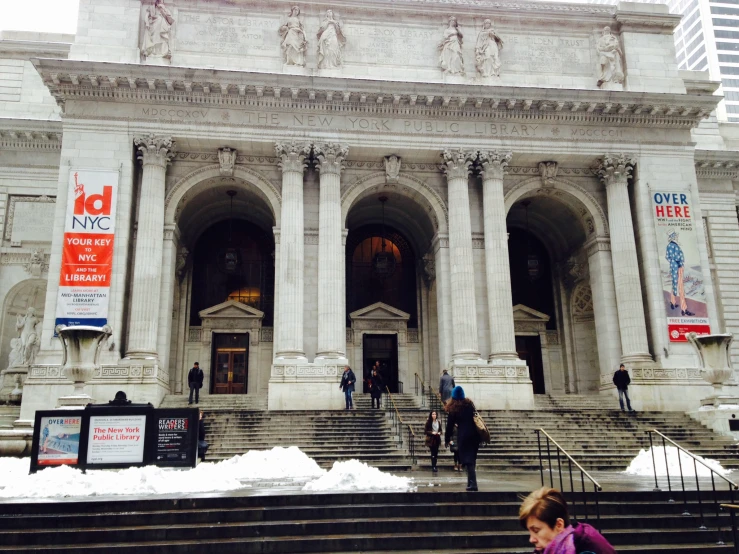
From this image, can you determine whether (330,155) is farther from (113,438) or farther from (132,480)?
(132,480)

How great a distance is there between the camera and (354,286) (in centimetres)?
3297

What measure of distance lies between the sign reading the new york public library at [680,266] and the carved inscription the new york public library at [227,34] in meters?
18.2

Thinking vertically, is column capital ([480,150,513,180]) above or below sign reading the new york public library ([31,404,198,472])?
above

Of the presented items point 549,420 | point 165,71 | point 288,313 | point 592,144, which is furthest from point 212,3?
point 549,420

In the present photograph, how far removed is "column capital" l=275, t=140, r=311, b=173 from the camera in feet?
87.1

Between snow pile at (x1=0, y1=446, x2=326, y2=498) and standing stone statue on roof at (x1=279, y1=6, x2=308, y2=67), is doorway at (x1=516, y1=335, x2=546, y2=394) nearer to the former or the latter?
standing stone statue on roof at (x1=279, y1=6, x2=308, y2=67)

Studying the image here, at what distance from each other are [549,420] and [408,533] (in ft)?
45.2

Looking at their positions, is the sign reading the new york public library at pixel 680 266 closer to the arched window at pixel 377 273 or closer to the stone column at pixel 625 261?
the stone column at pixel 625 261

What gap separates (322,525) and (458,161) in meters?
20.5

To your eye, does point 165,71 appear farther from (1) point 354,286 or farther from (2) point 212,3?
(1) point 354,286

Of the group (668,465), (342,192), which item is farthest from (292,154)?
(668,465)

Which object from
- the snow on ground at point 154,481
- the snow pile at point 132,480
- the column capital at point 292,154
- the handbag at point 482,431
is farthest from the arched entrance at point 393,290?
the handbag at point 482,431

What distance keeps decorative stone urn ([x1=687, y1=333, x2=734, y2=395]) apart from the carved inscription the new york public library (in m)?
20.5

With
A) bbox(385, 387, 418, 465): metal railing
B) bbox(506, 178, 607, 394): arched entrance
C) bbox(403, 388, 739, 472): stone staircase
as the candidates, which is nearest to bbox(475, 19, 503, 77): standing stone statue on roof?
bbox(506, 178, 607, 394): arched entrance
